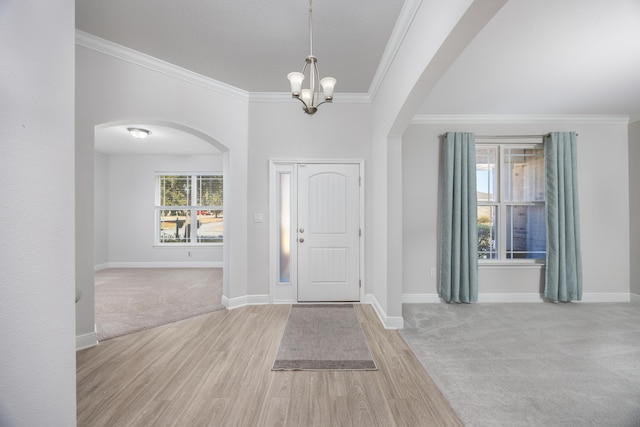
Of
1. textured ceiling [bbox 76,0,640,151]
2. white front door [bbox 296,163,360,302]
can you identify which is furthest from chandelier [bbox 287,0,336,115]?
white front door [bbox 296,163,360,302]

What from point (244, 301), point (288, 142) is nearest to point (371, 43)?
point (288, 142)

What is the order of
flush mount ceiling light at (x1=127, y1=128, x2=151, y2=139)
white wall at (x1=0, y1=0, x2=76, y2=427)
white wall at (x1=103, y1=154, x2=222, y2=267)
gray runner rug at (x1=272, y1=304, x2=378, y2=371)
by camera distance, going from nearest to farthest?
white wall at (x1=0, y1=0, x2=76, y2=427), gray runner rug at (x1=272, y1=304, x2=378, y2=371), flush mount ceiling light at (x1=127, y1=128, x2=151, y2=139), white wall at (x1=103, y1=154, x2=222, y2=267)

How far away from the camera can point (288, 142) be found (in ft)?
13.3

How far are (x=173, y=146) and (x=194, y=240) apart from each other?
2334mm

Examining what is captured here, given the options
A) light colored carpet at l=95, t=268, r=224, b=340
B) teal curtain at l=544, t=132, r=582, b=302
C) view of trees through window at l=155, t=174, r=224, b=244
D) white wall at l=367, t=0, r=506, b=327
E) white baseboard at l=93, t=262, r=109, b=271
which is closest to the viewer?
white wall at l=367, t=0, r=506, b=327

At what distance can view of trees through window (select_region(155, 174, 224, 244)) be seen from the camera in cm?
709

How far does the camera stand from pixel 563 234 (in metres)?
4.08

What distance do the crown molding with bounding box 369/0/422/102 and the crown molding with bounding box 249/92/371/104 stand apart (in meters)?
0.33

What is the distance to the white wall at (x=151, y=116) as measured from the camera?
2705 mm

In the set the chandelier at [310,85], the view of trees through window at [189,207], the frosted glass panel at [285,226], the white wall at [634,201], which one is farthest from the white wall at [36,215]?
the white wall at [634,201]

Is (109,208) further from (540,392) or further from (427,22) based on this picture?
(540,392)

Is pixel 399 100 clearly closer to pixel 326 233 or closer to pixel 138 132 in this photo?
pixel 326 233

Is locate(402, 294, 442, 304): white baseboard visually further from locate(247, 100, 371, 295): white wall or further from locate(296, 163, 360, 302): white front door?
locate(296, 163, 360, 302): white front door

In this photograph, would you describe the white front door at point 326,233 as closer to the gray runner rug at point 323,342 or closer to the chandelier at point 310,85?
the gray runner rug at point 323,342
